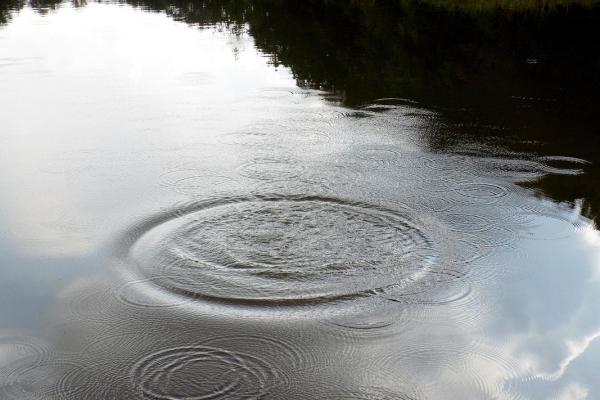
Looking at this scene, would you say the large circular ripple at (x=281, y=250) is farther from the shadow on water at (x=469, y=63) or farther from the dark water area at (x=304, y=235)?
the shadow on water at (x=469, y=63)

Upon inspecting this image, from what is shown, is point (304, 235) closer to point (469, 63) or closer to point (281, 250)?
point (281, 250)

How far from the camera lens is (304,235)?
6.09 m

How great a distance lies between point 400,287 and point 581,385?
1.45 meters

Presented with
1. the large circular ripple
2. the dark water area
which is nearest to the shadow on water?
the dark water area

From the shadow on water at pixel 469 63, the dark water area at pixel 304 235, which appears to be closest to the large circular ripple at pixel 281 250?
the dark water area at pixel 304 235

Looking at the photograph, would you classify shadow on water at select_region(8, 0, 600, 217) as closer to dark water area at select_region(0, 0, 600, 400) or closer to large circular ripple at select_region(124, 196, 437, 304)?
dark water area at select_region(0, 0, 600, 400)

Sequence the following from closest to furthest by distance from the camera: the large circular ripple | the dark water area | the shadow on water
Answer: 1. the dark water area
2. the large circular ripple
3. the shadow on water

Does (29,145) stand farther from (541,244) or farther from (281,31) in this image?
(281,31)

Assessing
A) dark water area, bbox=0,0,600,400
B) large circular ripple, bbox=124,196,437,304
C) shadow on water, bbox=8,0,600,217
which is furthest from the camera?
shadow on water, bbox=8,0,600,217

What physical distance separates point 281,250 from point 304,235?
33 cm

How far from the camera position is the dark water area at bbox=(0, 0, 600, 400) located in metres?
4.57

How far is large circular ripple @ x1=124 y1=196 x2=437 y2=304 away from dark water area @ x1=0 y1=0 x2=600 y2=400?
0.02 metres

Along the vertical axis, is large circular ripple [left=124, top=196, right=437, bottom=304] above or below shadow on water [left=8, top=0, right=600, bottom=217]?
below

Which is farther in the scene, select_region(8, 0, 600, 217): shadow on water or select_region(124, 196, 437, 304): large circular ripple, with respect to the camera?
select_region(8, 0, 600, 217): shadow on water
